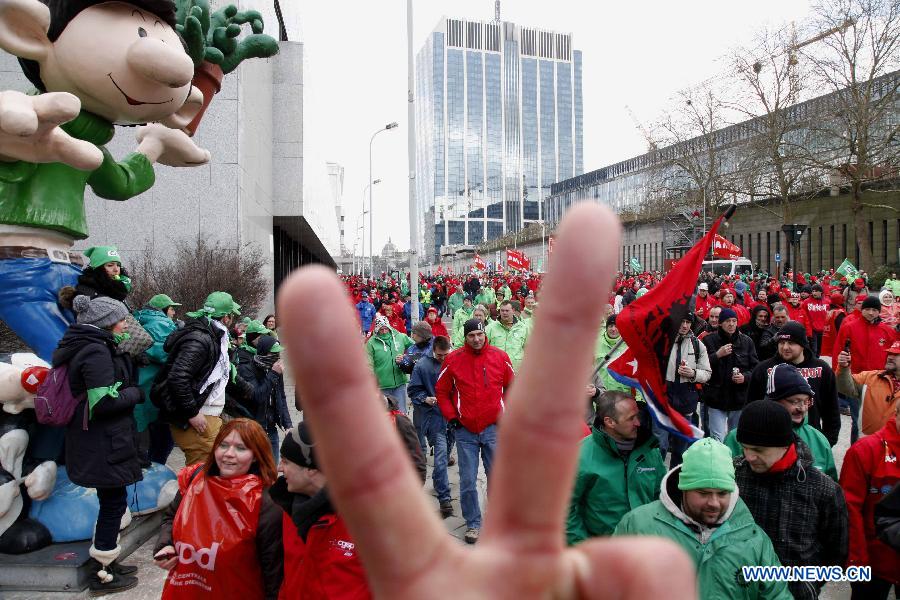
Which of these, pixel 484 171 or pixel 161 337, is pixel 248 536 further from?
pixel 484 171

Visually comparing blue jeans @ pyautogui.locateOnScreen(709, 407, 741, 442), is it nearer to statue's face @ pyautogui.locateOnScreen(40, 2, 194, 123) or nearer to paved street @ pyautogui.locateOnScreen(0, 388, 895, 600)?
paved street @ pyautogui.locateOnScreen(0, 388, 895, 600)

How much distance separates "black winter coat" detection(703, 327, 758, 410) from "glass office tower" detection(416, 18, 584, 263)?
110516 mm

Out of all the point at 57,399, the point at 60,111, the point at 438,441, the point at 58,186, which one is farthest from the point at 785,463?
the point at 58,186

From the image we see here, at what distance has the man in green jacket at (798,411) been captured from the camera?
3.73 meters

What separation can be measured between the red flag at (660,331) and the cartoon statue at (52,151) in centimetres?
342

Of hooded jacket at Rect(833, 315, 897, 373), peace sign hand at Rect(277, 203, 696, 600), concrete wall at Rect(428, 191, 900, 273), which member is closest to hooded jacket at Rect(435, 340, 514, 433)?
hooded jacket at Rect(833, 315, 897, 373)

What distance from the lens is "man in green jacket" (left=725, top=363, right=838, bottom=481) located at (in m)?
3.73

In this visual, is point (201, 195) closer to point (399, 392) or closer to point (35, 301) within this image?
point (399, 392)

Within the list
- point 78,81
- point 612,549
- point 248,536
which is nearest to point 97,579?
point 248,536

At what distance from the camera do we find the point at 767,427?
3.05m

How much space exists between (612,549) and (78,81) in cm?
481

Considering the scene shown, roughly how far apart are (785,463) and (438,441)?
12.3ft

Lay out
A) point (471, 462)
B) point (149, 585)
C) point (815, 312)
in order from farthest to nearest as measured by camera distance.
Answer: point (815, 312)
point (471, 462)
point (149, 585)

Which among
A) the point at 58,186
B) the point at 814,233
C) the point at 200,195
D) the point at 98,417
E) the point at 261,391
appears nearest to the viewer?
the point at 98,417
